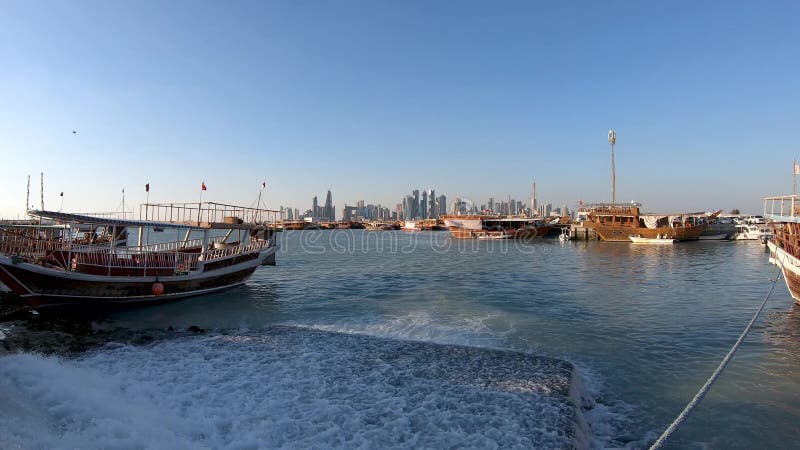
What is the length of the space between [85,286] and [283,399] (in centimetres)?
1214

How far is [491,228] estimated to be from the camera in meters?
79.0

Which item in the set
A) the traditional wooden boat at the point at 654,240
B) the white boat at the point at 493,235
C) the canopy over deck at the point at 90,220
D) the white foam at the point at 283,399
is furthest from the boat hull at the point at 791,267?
the white boat at the point at 493,235

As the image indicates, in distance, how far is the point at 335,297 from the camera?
18719 millimetres

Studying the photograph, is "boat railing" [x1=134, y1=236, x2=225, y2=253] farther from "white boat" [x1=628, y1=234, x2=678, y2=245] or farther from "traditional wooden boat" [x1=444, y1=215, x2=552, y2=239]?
"traditional wooden boat" [x1=444, y1=215, x2=552, y2=239]

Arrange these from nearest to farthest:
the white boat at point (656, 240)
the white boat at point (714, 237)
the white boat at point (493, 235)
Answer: the white boat at point (656, 240), the white boat at point (714, 237), the white boat at point (493, 235)

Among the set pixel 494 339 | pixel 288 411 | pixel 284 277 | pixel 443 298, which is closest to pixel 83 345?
pixel 288 411

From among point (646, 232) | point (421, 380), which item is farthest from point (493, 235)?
point (421, 380)

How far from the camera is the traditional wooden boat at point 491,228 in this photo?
2822 inches

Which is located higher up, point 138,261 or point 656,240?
point 656,240

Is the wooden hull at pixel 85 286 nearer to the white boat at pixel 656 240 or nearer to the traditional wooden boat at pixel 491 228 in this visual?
the white boat at pixel 656 240

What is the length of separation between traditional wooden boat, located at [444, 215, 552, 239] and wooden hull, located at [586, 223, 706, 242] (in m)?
14.5

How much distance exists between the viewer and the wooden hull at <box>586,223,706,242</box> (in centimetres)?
5397

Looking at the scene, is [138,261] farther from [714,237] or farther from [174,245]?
[714,237]

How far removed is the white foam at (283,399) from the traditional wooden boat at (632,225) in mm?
55869
